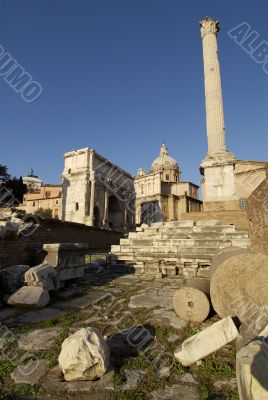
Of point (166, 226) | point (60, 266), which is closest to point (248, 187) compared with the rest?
point (166, 226)

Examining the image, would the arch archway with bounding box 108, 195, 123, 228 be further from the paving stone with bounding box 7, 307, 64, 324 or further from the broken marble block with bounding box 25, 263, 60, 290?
the paving stone with bounding box 7, 307, 64, 324

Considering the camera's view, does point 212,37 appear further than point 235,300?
Yes

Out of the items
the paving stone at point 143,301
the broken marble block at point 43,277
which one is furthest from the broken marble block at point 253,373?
the broken marble block at point 43,277

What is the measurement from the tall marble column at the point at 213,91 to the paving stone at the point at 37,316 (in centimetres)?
1194

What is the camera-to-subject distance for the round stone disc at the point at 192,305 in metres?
3.78

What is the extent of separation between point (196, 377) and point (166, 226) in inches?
350

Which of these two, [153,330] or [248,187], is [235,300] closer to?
[153,330]

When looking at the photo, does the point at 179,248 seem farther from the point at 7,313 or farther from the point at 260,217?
the point at 7,313

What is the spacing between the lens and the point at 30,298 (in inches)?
177

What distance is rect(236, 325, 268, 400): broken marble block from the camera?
1569 mm

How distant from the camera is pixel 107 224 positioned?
113ft

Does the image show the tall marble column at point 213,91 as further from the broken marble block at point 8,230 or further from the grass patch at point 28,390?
the grass patch at point 28,390

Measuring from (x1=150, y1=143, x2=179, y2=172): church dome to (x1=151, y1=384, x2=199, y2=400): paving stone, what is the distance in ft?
199

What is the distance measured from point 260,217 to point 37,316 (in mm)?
5042
